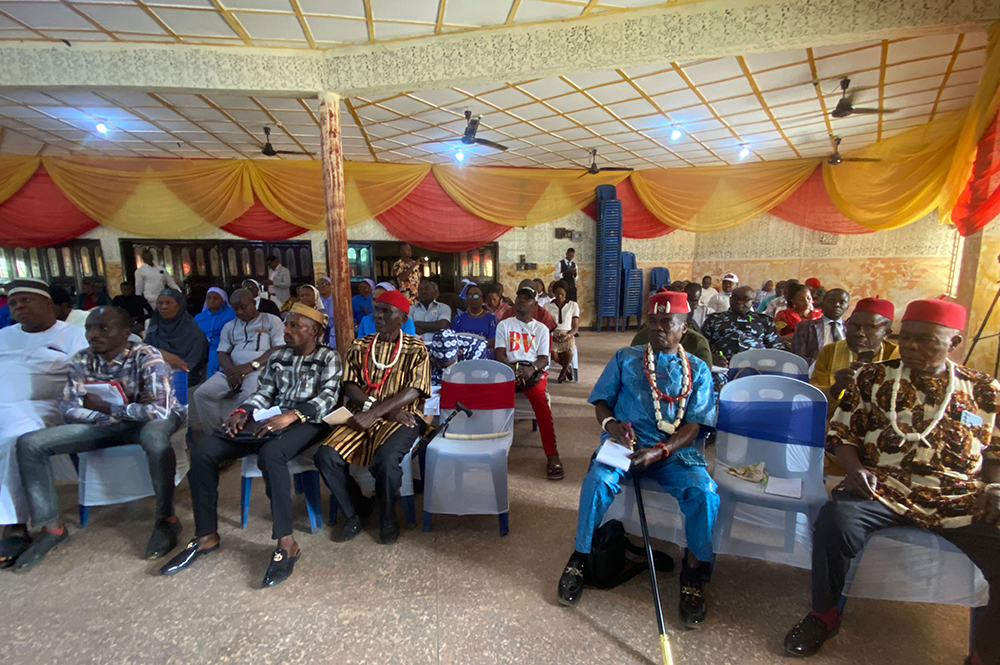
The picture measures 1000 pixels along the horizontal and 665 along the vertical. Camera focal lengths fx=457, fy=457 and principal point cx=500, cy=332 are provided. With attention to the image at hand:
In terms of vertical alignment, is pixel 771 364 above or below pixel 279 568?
above

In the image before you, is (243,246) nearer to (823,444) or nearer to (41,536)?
(41,536)

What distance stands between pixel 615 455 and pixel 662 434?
14.9 inches

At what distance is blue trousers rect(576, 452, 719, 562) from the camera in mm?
2107

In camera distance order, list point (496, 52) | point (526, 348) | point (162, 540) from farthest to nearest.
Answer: point (496, 52) < point (526, 348) < point (162, 540)

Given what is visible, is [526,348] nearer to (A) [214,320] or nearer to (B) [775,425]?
(B) [775,425]

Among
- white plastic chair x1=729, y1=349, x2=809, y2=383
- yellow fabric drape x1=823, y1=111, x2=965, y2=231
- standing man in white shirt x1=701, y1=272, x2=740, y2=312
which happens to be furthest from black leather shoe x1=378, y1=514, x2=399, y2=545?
yellow fabric drape x1=823, y1=111, x2=965, y2=231

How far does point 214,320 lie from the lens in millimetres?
4359

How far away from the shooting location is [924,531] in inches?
73.0

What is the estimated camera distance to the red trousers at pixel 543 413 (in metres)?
3.52

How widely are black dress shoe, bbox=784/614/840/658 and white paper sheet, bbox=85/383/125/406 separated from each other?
3.52 m

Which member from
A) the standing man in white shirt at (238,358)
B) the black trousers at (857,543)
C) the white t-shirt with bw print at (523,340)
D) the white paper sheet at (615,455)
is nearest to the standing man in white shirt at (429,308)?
the white t-shirt with bw print at (523,340)

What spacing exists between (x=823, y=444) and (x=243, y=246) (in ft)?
33.3

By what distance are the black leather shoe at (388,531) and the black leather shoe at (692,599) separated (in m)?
1.53

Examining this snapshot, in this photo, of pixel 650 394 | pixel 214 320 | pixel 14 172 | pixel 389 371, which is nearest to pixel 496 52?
pixel 389 371
